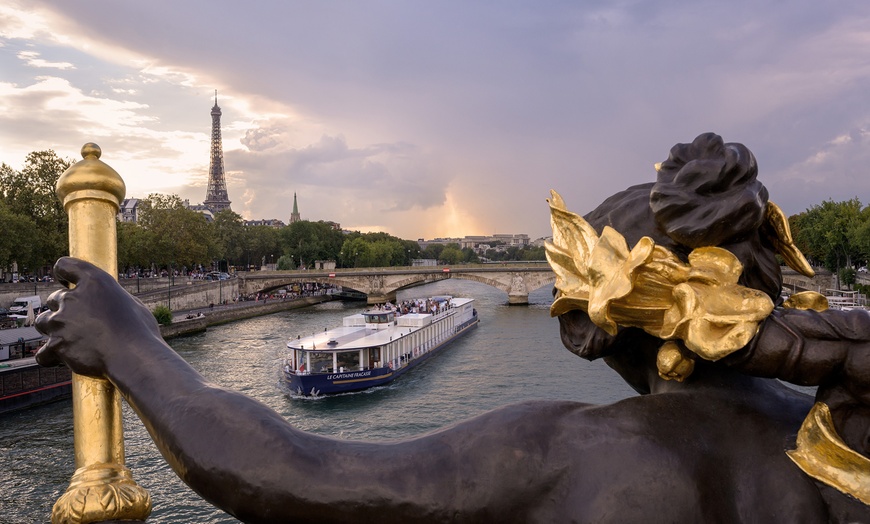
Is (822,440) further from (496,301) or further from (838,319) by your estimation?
(496,301)

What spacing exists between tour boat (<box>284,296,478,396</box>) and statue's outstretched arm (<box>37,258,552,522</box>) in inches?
588

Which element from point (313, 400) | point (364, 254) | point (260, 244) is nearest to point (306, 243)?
point (260, 244)

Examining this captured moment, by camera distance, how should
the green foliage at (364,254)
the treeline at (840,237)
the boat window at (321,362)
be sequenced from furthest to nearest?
1. the green foliage at (364,254)
2. the treeline at (840,237)
3. the boat window at (321,362)

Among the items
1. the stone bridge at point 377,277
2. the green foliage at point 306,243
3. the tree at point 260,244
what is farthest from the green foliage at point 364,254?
the stone bridge at point 377,277

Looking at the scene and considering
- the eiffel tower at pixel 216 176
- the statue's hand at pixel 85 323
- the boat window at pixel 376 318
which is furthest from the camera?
the eiffel tower at pixel 216 176

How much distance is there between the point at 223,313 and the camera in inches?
1184

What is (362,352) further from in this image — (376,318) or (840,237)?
(840,237)

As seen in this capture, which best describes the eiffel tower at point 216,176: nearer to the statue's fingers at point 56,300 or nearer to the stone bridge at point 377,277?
the stone bridge at point 377,277

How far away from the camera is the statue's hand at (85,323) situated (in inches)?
52.2

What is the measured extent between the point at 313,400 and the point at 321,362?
1.65 meters

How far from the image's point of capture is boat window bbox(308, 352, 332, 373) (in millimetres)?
16500

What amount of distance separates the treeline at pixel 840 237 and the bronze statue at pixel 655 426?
3151 centimetres

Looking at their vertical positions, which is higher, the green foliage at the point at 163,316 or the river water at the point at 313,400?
the green foliage at the point at 163,316

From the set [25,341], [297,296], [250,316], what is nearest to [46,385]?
[25,341]
